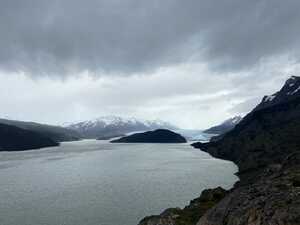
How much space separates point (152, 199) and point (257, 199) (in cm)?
6312

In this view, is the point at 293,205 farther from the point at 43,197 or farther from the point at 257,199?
the point at 43,197

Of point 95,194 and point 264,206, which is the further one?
A: point 95,194

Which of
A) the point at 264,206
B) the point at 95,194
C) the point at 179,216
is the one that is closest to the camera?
the point at 264,206

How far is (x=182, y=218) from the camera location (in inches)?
1905

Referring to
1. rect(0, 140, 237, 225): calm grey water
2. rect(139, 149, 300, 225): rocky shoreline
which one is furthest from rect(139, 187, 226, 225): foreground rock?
rect(0, 140, 237, 225): calm grey water

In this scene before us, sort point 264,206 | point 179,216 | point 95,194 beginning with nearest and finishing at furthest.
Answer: point 264,206
point 179,216
point 95,194

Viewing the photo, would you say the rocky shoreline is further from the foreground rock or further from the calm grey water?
the calm grey water

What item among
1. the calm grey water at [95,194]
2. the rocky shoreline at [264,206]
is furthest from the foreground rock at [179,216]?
the calm grey water at [95,194]

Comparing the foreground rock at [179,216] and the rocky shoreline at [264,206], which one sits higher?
the rocky shoreline at [264,206]

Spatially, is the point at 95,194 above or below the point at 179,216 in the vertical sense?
above

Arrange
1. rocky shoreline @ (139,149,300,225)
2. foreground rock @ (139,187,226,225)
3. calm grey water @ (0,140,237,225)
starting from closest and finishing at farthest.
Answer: rocky shoreline @ (139,149,300,225)
foreground rock @ (139,187,226,225)
calm grey water @ (0,140,237,225)

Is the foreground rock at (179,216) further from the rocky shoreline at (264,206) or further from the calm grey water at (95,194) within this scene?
the calm grey water at (95,194)

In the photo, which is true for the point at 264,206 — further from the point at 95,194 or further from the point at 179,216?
the point at 95,194

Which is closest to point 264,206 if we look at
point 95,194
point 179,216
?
point 179,216
